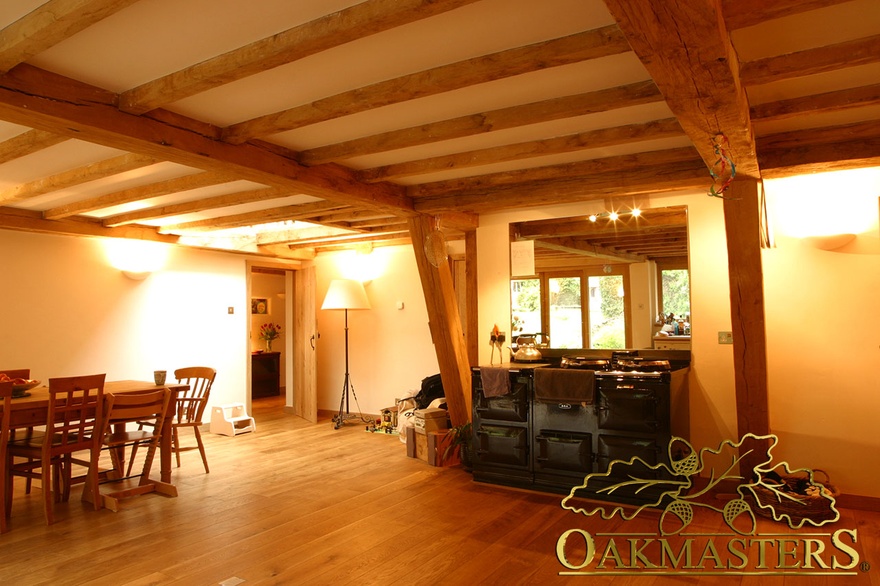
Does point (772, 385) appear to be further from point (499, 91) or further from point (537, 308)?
point (499, 91)

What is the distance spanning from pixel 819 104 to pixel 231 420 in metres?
6.18

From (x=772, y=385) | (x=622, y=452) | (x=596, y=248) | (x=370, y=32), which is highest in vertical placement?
(x=370, y=32)

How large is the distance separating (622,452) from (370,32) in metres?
3.10

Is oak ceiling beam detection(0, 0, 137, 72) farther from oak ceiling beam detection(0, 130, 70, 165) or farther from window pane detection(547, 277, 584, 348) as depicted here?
window pane detection(547, 277, 584, 348)

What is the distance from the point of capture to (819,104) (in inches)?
111

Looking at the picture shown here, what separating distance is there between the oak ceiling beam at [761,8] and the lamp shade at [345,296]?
17.4 ft

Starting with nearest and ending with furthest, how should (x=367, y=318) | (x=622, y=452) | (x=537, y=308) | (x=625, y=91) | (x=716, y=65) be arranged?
1. (x=716, y=65)
2. (x=625, y=91)
3. (x=622, y=452)
4. (x=537, y=308)
5. (x=367, y=318)

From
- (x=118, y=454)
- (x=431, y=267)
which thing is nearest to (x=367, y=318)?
(x=431, y=267)

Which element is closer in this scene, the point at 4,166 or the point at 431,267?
the point at 4,166

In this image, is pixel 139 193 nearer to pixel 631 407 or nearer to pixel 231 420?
pixel 231 420

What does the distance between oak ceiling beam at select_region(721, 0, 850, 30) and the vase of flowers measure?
8.93 metres

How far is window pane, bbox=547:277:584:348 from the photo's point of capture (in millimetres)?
4906

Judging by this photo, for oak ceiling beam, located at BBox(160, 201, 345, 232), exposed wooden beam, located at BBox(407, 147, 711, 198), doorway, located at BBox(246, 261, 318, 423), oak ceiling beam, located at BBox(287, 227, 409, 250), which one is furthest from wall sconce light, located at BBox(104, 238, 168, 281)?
exposed wooden beam, located at BBox(407, 147, 711, 198)

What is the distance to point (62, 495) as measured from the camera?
4188mm
